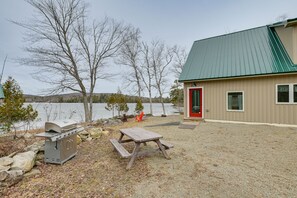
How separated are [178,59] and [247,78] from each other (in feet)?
A: 44.5

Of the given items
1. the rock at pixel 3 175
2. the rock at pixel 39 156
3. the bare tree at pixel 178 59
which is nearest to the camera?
the rock at pixel 3 175

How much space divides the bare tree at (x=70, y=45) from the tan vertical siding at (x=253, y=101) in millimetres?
9264

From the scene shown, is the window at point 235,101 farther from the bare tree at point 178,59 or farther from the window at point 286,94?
the bare tree at point 178,59

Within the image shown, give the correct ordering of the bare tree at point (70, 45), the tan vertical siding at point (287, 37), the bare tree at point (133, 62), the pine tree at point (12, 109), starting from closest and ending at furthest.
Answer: the pine tree at point (12, 109), the tan vertical siding at point (287, 37), the bare tree at point (70, 45), the bare tree at point (133, 62)

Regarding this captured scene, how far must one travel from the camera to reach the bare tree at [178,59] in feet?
67.7

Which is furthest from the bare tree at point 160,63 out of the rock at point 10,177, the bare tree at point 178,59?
the rock at point 10,177

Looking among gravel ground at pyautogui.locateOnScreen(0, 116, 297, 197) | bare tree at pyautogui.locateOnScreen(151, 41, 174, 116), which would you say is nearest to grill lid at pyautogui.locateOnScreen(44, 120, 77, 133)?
gravel ground at pyautogui.locateOnScreen(0, 116, 297, 197)

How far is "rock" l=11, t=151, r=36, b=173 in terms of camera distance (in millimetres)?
3272

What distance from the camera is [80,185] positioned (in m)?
2.88

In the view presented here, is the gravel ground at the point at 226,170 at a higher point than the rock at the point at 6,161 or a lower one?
lower

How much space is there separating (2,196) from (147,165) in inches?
103

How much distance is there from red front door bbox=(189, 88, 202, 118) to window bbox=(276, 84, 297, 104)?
3704 millimetres

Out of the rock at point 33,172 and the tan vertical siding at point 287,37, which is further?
the tan vertical siding at point 287,37

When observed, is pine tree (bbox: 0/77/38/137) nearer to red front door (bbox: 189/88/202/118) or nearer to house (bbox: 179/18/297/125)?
house (bbox: 179/18/297/125)
